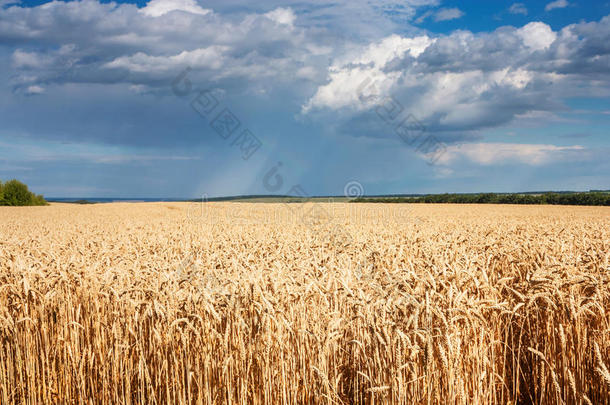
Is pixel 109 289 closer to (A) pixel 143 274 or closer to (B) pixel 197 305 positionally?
(A) pixel 143 274

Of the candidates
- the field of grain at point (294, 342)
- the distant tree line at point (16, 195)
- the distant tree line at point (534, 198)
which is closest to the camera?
the field of grain at point (294, 342)

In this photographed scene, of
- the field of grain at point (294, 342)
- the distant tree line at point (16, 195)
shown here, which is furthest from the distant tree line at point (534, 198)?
the distant tree line at point (16, 195)

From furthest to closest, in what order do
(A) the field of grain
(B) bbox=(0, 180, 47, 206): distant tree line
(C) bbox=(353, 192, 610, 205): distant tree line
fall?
(B) bbox=(0, 180, 47, 206): distant tree line
(C) bbox=(353, 192, 610, 205): distant tree line
(A) the field of grain

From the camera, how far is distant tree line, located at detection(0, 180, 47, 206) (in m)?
71.9

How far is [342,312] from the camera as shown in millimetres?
4938

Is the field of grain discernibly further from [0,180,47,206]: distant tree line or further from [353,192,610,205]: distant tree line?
[0,180,47,206]: distant tree line

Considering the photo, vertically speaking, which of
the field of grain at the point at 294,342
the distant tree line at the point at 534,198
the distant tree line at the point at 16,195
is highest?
the distant tree line at the point at 16,195

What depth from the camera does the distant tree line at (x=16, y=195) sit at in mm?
71938

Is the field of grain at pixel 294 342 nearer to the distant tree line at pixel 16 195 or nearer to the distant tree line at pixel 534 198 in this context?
the distant tree line at pixel 534 198

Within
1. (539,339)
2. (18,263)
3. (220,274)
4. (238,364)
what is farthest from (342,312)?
(18,263)

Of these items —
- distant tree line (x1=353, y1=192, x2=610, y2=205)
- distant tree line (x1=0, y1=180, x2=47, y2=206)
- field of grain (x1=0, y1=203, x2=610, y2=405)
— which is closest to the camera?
field of grain (x1=0, y1=203, x2=610, y2=405)

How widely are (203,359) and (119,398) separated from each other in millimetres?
1186

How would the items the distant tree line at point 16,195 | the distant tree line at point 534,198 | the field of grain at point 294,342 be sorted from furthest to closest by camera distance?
the distant tree line at point 16,195
the distant tree line at point 534,198
the field of grain at point 294,342

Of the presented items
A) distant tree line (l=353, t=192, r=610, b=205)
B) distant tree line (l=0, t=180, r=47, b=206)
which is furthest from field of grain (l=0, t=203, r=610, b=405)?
distant tree line (l=0, t=180, r=47, b=206)
